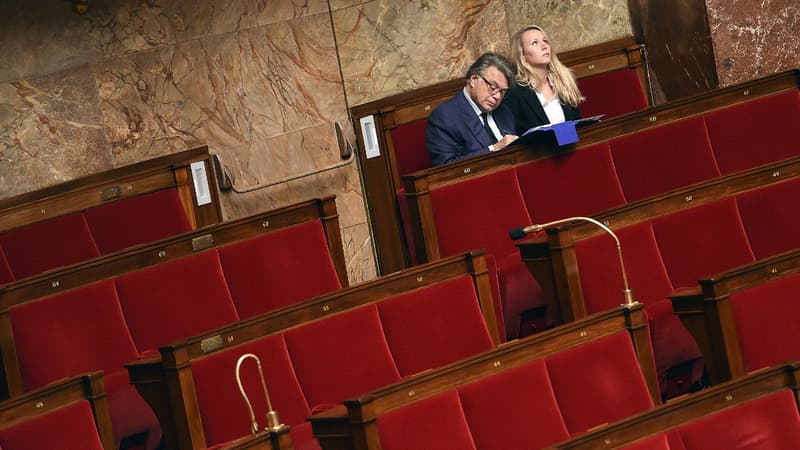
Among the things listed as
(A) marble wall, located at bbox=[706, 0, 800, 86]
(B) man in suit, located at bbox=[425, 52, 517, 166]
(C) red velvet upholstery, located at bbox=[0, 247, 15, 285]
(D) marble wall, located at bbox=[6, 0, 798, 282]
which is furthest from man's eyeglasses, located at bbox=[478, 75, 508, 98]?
(C) red velvet upholstery, located at bbox=[0, 247, 15, 285]

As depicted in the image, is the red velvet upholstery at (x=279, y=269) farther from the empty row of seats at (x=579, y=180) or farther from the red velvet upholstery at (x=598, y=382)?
the red velvet upholstery at (x=598, y=382)

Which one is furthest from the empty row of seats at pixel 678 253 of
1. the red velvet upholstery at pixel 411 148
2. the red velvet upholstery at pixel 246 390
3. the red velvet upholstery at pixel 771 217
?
the red velvet upholstery at pixel 411 148

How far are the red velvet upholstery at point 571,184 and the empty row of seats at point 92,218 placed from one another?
0.94 feet

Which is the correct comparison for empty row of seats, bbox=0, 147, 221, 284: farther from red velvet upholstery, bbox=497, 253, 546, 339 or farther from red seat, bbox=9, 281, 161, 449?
red velvet upholstery, bbox=497, 253, 546, 339

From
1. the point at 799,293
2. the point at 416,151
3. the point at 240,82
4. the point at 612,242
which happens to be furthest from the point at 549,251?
the point at 240,82

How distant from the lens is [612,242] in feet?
3.40

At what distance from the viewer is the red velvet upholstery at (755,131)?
122 cm

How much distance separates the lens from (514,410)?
0.86 metres

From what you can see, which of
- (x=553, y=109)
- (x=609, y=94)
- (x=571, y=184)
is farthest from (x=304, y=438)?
(x=609, y=94)

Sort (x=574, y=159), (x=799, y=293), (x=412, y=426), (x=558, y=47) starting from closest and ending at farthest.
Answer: (x=412, y=426), (x=799, y=293), (x=574, y=159), (x=558, y=47)

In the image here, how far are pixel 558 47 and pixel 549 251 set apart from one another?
526mm

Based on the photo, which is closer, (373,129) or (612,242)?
(612,242)

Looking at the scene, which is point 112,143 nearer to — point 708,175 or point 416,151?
point 416,151

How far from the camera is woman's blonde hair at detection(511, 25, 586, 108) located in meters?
1.28
